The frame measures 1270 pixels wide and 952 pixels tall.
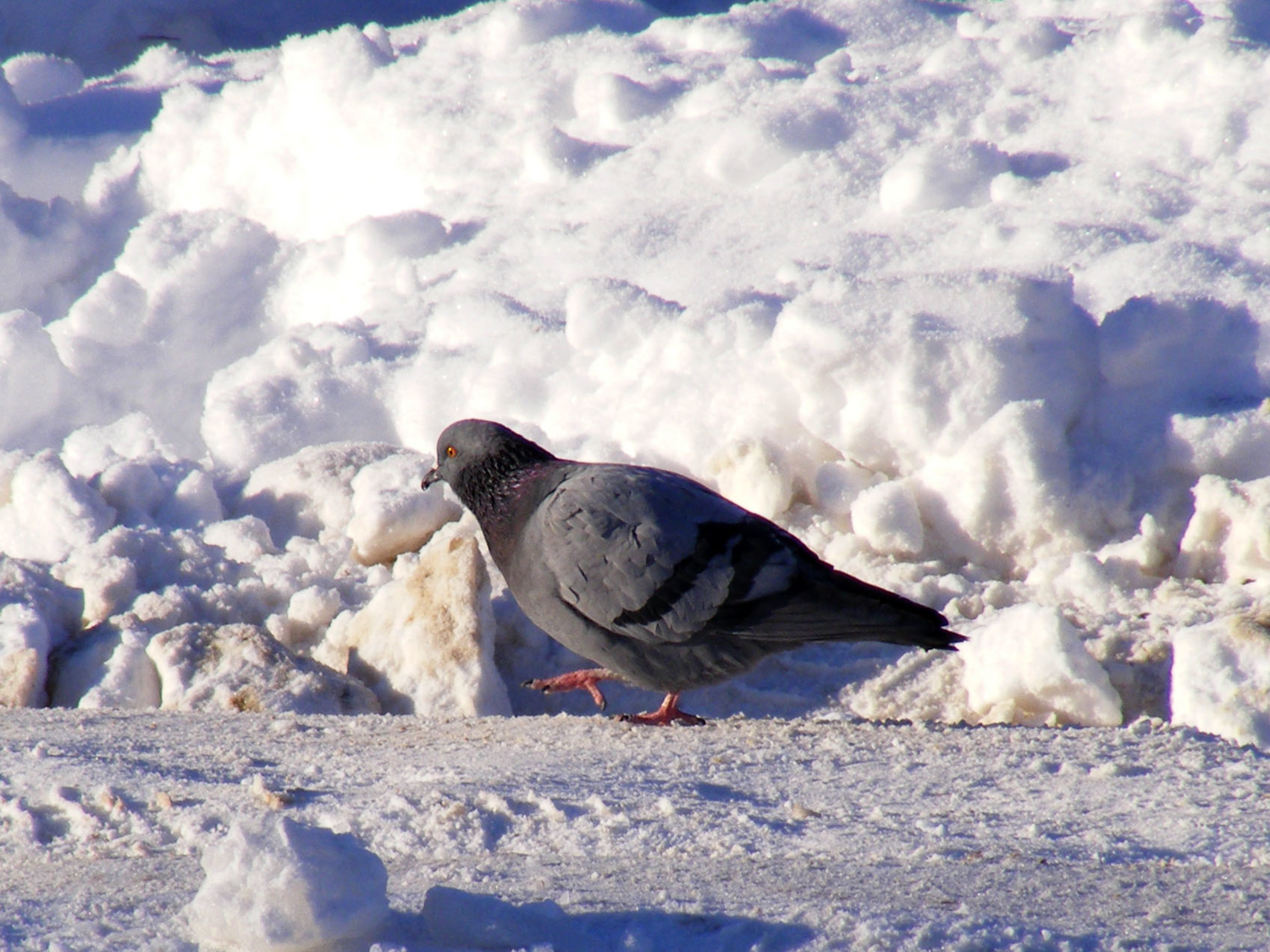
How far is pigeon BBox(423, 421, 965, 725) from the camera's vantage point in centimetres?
324

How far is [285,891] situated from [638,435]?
3.41 metres

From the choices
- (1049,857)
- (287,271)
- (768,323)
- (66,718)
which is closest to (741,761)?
(1049,857)

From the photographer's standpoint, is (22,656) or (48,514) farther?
(48,514)

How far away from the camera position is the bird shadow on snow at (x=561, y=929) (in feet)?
5.58

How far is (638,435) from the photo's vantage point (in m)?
4.94

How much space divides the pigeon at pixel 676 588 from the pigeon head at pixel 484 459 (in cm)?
28

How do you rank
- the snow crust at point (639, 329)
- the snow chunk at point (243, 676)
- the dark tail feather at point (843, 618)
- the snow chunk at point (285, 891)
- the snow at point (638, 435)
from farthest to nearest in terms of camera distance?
the snow crust at point (639, 329) < the snow chunk at point (243, 676) < the dark tail feather at point (843, 618) < the snow at point (638, 435) < the snow chunk at point (285, 891)

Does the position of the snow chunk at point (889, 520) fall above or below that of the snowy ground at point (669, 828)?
below

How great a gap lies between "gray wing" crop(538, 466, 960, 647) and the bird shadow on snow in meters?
1.41

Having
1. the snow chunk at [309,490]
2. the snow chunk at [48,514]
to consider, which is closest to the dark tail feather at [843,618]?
the snow chunk at [309,490]

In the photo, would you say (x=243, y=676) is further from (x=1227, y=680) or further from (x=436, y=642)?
(x=1227, y=680)

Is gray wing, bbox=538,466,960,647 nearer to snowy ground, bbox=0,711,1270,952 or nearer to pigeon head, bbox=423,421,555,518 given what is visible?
snowy ground, bbox=0,711,1270,952

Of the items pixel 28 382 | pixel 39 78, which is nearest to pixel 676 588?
pixel 28 382

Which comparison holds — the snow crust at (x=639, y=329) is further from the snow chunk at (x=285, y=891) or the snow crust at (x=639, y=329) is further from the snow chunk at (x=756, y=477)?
the snow chunk at (x=285, y=891)
